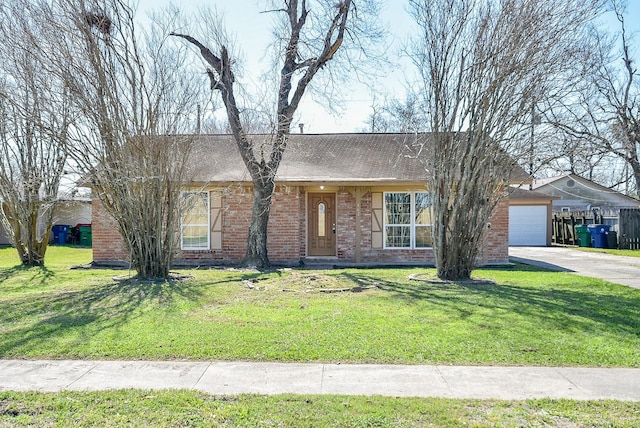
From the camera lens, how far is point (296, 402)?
3674mm

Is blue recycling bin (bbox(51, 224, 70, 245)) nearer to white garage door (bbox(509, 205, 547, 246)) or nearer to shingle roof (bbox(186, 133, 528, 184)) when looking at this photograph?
shingle roof (bbox(186, 133, 528, 184))

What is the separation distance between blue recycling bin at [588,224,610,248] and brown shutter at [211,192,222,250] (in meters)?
16.2

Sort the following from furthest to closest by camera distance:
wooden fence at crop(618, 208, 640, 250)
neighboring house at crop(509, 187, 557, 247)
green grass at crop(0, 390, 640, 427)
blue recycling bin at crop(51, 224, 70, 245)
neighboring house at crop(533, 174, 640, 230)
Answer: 1. neighboring house at crop(533, 174, 640, 230)
2. blue recycling bin at crop(51, 224, 70, 245)
3. neighboring house at crop(509, 187, 557, 247)
4. wooden fence at crop(618, 208, 640, 250)
5. green grass at crop(0, 390, 640, 427)

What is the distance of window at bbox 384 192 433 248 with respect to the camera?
14.1m

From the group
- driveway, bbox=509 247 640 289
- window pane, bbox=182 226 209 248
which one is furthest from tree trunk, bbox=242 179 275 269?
driveway, bbox=509 247 640 289

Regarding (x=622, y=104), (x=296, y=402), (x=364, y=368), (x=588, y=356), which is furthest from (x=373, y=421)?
(x=622, y=104)

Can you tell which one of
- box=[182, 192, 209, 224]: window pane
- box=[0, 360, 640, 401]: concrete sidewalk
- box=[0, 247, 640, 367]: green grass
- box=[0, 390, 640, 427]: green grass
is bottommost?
box=[0, 390, 640, 427]: green grass

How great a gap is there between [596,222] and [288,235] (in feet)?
50.8

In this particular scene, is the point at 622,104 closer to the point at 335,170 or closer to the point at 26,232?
the point at 335,170

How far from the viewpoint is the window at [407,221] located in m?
14.1

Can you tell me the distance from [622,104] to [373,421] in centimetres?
2020

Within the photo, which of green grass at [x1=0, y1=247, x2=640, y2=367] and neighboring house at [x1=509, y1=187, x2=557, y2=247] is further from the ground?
neighboring house at [x1=509, y1=187, x2=557, y2=247]

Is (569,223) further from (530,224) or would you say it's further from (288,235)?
(288,235)

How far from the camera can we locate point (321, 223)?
1473cm
